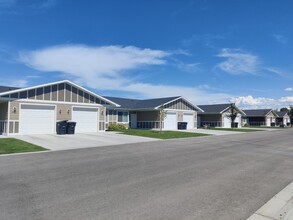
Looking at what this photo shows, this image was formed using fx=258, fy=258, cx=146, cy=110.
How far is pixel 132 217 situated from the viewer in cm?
436

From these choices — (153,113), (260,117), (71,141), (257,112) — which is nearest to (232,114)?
(153,113)

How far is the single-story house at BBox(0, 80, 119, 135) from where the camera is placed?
19844 mm

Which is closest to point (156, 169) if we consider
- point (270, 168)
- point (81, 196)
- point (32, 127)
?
point (81, 196)

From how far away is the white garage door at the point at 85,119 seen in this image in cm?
2361

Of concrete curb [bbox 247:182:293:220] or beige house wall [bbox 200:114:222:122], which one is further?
beige house wall [bbox 200:114:222:122]

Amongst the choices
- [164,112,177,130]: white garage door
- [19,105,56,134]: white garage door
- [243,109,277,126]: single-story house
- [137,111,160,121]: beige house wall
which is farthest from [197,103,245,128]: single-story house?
[19,105,56,134]: white garage door

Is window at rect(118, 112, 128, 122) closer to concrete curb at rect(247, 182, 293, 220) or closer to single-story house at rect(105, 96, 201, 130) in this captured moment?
single-story house at rect(105, 96, 201, 130)

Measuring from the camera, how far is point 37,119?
21094 millimetres

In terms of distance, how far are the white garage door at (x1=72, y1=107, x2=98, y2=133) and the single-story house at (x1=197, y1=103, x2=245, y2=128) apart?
24576 mm

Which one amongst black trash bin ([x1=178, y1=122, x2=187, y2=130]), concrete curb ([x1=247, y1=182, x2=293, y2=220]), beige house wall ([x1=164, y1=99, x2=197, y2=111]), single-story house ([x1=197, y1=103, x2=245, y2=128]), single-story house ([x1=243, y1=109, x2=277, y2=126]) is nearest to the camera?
concrete curb ([x1=247, y1=182, x2=293, y2=220])

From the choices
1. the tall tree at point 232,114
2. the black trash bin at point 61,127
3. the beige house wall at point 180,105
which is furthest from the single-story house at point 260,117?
the black trash bin at point 61,127

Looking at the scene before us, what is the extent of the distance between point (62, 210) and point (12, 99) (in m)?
17.6

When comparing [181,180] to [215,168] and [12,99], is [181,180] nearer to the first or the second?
[215,168]

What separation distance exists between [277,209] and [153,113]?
2896 cm
